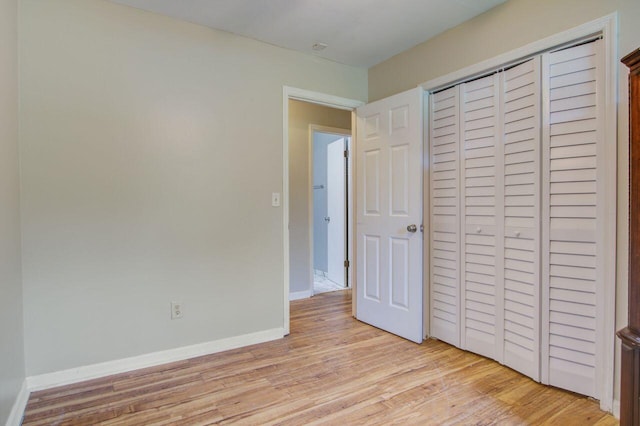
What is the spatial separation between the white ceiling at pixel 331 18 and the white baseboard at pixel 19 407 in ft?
7.70

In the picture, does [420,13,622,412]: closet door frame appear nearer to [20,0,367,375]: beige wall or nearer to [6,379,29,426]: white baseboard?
[20,0,367,375]: beige wall

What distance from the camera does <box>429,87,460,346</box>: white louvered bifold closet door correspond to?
2547mm

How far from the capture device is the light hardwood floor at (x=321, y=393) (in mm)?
1747

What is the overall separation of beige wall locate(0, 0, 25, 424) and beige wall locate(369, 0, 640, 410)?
258 centimetres

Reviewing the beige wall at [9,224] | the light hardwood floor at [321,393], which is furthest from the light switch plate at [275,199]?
the beige wall at [9,224]

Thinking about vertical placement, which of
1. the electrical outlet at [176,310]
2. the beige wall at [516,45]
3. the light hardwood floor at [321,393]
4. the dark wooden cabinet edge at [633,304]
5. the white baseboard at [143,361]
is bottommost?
the light hardwood floor at [321,393]

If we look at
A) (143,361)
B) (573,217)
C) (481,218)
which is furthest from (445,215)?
(143,361)

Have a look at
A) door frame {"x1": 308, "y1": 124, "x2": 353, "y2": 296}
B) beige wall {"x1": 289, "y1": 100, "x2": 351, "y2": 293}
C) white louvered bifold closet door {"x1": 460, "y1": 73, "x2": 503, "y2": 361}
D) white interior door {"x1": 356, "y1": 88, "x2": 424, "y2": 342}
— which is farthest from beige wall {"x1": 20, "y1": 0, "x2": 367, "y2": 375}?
white louvered bifold closet door {"x1": 460, "y1": 73, "x2": 503, "y2": 361}

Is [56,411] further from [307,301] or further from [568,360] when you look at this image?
[568,360]

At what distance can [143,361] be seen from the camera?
2307 mm

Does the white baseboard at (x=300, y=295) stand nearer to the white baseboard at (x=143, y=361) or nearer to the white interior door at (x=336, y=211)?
the white interior door at (x=336, y=211)

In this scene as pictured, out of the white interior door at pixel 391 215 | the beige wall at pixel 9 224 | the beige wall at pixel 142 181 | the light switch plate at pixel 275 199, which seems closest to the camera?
the beige wall at pixel 9 224

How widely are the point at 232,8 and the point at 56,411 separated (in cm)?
254

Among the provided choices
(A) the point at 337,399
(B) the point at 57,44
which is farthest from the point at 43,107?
(A) the point at 337,399
